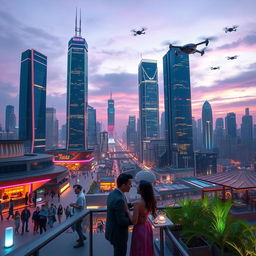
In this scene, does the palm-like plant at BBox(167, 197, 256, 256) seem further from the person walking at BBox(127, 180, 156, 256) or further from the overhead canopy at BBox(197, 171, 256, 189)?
the overhead canopy at BBox(197, 171, 256, 189)

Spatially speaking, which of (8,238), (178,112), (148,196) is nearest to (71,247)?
(148,196)

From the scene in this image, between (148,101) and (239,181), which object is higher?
(148,101)

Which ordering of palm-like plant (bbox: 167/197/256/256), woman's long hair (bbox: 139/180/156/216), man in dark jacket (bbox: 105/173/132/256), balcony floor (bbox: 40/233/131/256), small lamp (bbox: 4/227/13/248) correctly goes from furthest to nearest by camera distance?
1. small lamp (bbox: 4/227/13/248)
2. balcony floor (bbox: 40/233/131/256)
3. palm-like plant (bbox: 167/197/256/256)
4. woman's long hair (bbox: 139/180/156/216)
5. man in dark jacket (bbox: 105/173/132/256)

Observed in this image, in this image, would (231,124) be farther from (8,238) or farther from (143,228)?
(143,228)

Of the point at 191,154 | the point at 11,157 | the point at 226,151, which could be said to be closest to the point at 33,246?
the point at 11,157

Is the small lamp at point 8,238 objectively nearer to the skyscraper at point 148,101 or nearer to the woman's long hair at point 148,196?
the woman's long hair at point 148,196

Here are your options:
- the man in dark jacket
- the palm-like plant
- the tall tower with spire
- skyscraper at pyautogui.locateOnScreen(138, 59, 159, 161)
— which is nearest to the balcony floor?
the man in dark jacket
